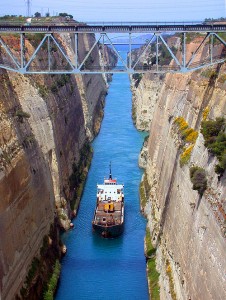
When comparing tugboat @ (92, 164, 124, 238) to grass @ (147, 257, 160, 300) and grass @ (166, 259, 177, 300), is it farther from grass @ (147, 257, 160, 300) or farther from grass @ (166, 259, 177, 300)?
grass @ (166, 259, 177, 300)

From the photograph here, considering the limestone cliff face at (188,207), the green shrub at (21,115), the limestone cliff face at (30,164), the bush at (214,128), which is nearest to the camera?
the limestone cliff face at (188,207)

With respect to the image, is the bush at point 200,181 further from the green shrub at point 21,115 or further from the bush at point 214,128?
the green shrub at point 21,115

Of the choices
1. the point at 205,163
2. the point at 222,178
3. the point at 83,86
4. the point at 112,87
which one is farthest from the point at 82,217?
the point at 112,87

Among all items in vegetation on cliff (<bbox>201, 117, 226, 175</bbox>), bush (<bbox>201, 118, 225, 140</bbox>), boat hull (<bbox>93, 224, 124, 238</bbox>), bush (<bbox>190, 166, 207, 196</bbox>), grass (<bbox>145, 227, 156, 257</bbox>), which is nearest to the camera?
vegetation on cliff (<bbox>201, 117, 226, 175</bbox>)

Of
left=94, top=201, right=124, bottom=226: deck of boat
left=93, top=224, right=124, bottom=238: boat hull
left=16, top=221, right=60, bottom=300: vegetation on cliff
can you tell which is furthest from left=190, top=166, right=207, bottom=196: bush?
left=94, top=201, right=124, bottom=226: deck of boat

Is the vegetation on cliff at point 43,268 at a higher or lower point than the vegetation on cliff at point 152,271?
higher

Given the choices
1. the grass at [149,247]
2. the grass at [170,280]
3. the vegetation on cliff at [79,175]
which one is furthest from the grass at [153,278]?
the vegetation on cliff at [79,175]
